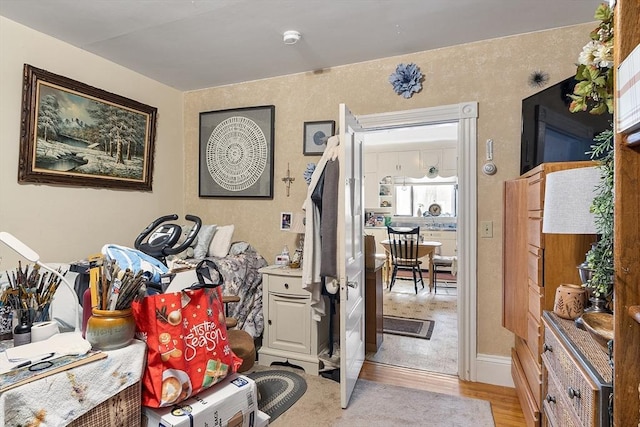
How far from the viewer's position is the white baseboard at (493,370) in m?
2.53

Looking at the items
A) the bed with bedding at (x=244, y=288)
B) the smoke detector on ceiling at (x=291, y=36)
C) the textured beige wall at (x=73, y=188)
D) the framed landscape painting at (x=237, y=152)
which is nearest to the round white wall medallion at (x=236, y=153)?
the framed landscape painting at (x=237, y=152)

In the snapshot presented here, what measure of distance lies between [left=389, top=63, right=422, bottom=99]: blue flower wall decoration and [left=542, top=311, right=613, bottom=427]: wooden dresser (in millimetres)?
1966

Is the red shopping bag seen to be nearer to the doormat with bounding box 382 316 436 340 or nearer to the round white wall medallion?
the round white wall medallion

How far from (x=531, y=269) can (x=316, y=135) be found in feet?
6.61

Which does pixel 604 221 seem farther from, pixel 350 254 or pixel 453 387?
pixel 453 387

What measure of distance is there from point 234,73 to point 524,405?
336 cm

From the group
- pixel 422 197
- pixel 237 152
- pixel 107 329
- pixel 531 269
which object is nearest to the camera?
pixel 107 329

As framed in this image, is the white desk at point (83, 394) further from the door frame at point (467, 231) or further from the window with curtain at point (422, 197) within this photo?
the window with curtain at point (422, 197)

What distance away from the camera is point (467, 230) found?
104 inches

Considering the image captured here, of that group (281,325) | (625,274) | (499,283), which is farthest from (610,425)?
(281,325)

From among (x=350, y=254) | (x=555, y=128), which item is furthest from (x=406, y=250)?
(x=555, y=128)

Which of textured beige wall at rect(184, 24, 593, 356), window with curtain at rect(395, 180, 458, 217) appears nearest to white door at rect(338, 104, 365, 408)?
textured beige wall at rect(184, 24, 593, 356)

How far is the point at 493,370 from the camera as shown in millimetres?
2564

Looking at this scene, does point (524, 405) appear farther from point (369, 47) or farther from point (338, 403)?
point (369, 47)
